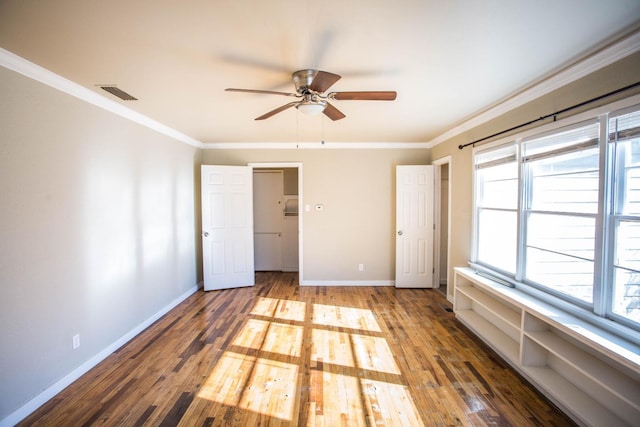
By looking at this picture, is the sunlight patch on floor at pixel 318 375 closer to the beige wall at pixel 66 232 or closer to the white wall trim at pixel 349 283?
the beige wall at pixel 66 232

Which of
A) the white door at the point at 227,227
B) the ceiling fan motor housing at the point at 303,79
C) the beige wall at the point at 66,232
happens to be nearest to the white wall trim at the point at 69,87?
the beige wall at the point at 66,232

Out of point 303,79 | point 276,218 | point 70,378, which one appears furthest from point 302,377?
point 276,218

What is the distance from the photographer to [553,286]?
2324 mm

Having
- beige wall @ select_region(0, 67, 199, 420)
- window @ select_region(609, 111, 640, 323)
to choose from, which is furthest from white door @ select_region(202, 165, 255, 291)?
window @ select_region(609, 111, 640, 323)

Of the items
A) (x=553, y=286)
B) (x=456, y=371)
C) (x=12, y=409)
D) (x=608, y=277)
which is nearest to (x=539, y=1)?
(x=608, y=277)

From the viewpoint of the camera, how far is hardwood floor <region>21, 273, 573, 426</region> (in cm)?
190

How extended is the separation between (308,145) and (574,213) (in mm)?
3625

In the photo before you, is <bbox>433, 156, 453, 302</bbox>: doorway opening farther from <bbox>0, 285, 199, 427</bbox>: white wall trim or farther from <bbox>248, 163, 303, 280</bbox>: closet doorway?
<bbox>0, 285, 199, 427</bbox>: white wall trim

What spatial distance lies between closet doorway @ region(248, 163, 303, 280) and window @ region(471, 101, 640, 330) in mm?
3644

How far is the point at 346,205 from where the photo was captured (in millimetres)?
4836

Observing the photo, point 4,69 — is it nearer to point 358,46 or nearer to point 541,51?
point 358,46

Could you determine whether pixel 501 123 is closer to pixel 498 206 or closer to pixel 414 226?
pixel 498 206

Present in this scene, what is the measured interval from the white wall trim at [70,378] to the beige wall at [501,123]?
4071mm

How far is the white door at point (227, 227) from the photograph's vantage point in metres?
4.52
